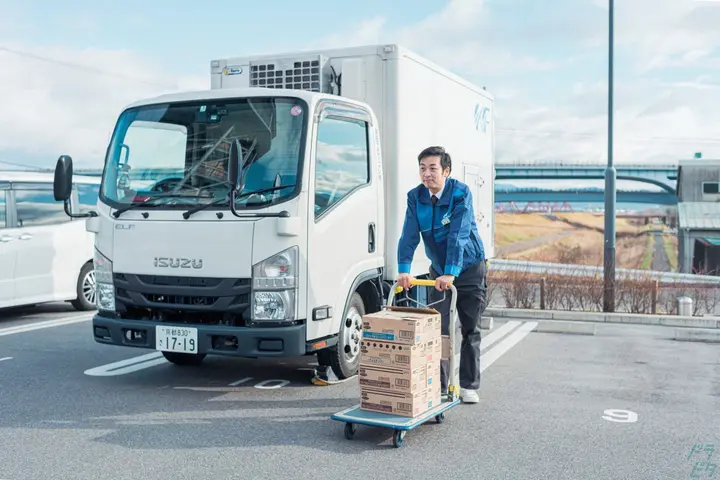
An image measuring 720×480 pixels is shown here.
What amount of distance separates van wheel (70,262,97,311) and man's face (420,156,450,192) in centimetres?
752

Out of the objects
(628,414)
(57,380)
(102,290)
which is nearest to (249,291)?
(102,290)

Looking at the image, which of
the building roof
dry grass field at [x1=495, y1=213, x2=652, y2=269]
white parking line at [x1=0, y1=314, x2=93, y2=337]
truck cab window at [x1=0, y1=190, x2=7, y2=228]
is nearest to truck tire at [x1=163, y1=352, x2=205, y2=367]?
white parking line at [x1=0, y1=314, x2=93, y2=337]

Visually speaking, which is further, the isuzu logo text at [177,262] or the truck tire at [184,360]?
the truck tire at [184,360]

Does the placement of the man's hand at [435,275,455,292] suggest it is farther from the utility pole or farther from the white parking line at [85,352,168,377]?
the utility pole

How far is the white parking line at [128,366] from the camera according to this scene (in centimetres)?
725

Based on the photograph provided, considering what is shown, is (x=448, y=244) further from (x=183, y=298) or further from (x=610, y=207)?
(x=610, y=207)

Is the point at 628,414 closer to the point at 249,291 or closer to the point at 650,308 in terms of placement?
the point at 249,291

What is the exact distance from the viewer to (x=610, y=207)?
45.4ft

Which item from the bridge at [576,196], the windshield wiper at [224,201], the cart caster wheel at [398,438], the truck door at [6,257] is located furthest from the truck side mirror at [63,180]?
the bridge at [576,196]

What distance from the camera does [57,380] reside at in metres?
6.93

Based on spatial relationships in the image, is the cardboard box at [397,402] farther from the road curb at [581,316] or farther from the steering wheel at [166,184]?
the road curb at [581,316]

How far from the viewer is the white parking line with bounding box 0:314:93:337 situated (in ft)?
32.3

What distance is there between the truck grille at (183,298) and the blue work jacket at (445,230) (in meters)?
1.28

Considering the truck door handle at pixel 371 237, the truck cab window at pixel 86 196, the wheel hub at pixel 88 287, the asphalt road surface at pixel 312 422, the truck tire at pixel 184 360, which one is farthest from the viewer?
the truck cab window at pixel 86 196
